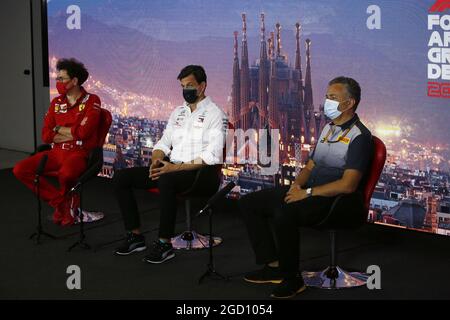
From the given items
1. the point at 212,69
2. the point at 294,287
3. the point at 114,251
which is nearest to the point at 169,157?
the point at 114,251

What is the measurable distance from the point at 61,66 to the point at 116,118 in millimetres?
1305

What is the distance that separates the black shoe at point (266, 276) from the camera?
4.18 m

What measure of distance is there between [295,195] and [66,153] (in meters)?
2.18

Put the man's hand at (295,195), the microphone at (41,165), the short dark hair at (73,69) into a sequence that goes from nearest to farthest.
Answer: the man's hand at (295,195) → the microphone at (41,165) → the short dark hair at (73,69)

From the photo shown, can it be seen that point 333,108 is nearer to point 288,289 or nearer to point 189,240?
point 288,289

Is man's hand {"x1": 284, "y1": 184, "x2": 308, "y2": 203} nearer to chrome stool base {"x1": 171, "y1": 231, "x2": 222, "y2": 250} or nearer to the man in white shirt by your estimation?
the man in white shirt

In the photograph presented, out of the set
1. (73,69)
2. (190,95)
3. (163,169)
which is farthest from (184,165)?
(73,69)

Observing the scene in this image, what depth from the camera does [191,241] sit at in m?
5.00

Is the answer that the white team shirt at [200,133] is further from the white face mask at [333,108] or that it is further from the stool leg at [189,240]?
the white face mask at [333,108]

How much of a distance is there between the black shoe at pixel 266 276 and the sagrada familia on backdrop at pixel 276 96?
144 centimetres

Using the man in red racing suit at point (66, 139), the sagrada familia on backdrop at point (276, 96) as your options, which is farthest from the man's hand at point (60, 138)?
the sagrada familia on backdrop at point (276, 96)

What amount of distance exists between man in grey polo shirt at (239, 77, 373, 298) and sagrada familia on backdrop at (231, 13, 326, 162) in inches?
45.6

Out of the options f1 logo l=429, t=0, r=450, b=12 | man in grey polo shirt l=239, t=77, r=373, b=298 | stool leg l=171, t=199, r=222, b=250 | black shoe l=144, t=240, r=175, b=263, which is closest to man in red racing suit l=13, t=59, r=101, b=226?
stool leg l=171, t=199, r=222, b=250

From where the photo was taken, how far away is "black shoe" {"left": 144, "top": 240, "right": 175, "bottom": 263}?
460 centimetres
